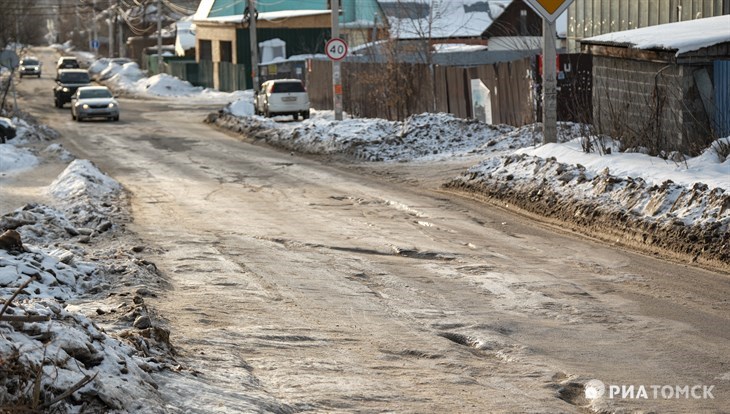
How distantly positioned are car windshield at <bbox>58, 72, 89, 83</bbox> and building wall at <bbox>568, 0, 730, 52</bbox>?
28.8 m

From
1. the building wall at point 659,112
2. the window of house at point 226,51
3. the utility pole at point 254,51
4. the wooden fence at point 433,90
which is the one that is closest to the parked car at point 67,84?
the utility pole at point 254,51

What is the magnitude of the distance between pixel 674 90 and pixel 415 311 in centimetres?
926

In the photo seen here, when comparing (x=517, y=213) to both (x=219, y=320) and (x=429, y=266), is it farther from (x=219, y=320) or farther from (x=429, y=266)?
(x=219, y=320)

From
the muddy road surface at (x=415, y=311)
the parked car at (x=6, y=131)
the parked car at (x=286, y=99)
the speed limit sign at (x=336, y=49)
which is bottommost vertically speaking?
the muddy road surface at (x=415, y=311)

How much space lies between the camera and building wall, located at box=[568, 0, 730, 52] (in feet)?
92.6

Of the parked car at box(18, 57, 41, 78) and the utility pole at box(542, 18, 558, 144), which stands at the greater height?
the parked car at box(18, 57, 41, 78)

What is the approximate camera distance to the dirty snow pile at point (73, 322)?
19.3 ft

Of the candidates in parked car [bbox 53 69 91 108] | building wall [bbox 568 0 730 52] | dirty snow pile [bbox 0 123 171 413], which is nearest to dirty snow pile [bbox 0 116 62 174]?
dirty snow pile [bbox 0 123 171 413]

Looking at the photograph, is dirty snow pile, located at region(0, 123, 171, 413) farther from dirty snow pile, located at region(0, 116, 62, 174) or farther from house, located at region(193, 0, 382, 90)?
house, located at region(193, 0, 382, 90)

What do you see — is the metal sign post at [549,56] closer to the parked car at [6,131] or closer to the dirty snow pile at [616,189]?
the dirty snow pile at [616,189]

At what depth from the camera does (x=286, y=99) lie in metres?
40.8

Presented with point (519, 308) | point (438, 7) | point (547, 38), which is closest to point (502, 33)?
point (438, 7)

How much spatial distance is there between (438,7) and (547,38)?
45.8 meters

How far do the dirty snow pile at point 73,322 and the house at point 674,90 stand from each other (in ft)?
28.9
